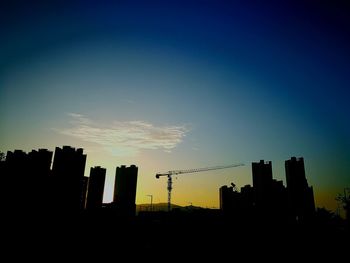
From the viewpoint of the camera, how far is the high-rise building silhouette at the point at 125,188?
65381 millimetres

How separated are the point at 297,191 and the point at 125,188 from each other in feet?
151

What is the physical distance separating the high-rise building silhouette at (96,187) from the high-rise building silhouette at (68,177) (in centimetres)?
1259

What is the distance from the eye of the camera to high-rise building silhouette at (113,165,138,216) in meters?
65.4

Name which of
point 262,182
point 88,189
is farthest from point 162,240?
point 262,182

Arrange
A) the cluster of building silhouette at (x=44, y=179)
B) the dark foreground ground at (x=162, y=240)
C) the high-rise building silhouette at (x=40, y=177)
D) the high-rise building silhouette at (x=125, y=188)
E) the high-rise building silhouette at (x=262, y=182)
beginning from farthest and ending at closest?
the high-rise building silhouette at (x=125, y=188) → the high-rise building silhouette at (x=262, y=182) → the high-rise building silhouette at (x=40, y=177) → the cluster of building silhouette at (x=44, y=179) → the dark foreground ground at (x=162, y=240)

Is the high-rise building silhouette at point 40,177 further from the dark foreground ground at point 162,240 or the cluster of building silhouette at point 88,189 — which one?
the dark foreground ground at point 162,240

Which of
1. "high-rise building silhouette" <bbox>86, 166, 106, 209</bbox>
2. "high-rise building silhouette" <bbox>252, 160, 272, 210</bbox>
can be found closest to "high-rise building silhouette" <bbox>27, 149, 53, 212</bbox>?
"high-rise building silhouette" <bbox>86, 166, 106, 209</bbox>

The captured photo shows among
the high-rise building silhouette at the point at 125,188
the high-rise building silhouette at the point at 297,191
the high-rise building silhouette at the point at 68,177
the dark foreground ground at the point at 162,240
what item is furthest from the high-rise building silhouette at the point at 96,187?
the high-rise building silhouette at the point at 297,191

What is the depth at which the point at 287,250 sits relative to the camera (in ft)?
119

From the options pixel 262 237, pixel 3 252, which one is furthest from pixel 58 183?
pixel 262 237

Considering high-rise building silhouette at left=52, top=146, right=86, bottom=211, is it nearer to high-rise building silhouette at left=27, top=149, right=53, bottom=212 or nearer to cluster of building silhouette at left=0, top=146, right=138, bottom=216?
cluster of building silhouette at left=0, top=146, right=138, bottom=216

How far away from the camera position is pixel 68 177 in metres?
48.4

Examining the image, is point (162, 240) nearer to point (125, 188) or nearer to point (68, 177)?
point (68, 177)

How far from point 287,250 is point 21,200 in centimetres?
4419
